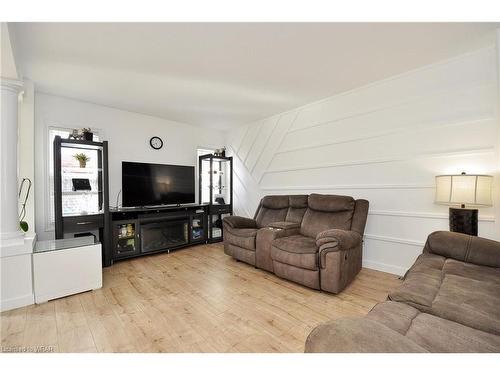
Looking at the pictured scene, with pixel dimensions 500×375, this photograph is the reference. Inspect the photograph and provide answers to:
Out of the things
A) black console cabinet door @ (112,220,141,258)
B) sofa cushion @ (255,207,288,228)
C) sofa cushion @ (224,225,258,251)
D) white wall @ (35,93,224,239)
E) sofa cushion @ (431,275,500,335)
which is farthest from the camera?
sofa cushion @ (255,207,288,228)

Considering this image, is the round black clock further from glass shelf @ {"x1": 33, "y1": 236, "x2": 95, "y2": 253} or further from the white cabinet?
the white cabinet

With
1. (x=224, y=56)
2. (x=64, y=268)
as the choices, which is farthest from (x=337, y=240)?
(x=64, y=268)

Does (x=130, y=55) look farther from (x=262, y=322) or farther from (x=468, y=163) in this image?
(x=468, y=163)

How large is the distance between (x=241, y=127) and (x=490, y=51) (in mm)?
3648

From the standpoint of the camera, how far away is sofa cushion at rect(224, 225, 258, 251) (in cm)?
294

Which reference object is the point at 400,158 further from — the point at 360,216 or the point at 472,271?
the point at 472,271

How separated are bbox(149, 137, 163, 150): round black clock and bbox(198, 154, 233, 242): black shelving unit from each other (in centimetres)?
80

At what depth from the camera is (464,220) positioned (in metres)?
2.06

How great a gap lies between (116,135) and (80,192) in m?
1.10

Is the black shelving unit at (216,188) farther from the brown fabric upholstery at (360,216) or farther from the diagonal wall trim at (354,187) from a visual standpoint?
the brown fabric upholstery at (360,216)

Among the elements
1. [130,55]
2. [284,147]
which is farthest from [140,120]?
[284,147]

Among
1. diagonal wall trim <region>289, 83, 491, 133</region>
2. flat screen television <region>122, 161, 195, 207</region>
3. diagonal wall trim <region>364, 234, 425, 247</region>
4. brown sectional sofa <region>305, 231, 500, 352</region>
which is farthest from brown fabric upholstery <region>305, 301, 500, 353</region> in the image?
flat screen television <region>122, 161, 195, 207</region>

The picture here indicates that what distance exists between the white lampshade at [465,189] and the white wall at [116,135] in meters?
4.03
